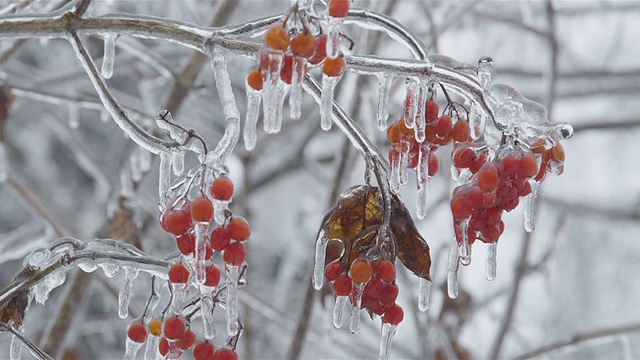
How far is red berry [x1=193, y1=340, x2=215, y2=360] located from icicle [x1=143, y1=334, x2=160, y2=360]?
0.34 feet

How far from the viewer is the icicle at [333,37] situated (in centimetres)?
79

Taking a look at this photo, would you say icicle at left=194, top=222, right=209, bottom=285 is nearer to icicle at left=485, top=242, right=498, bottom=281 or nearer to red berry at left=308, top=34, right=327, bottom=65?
red berry at left=308, top=34, right=327, bottom=65

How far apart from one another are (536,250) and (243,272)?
22.0 ft

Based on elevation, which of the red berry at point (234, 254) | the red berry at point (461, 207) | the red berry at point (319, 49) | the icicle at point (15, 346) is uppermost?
the red berry at point (319, 49)

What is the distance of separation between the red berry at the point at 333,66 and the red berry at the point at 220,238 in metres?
0.21

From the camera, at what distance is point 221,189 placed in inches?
32.5

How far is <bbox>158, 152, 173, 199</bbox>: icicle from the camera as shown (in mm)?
957

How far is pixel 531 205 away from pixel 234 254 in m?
0.39

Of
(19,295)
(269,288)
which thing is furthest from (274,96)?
(269,288)

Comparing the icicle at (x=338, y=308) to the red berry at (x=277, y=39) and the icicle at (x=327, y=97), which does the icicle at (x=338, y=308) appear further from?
the red berry at (x=277, y=39)

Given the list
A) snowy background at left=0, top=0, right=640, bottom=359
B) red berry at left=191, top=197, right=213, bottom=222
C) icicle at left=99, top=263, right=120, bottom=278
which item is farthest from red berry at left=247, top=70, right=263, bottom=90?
snowy background at left=0, top=0, right=640, bottom=359

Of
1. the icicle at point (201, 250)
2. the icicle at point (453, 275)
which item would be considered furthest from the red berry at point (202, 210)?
the icicle at point (453, 275)

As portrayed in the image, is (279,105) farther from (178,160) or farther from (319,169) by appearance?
(319,169)

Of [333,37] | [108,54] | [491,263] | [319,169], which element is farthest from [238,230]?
[319,169]
